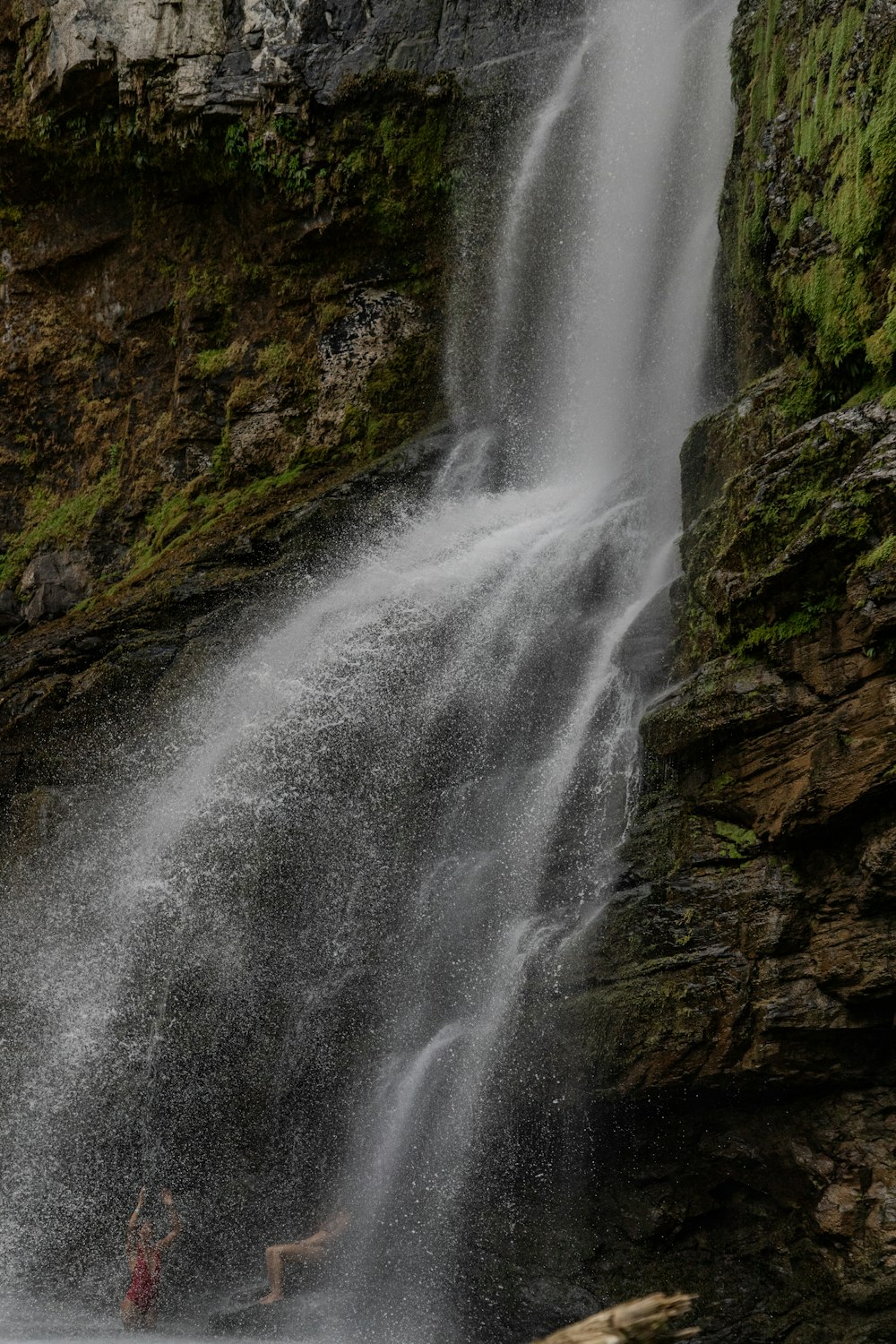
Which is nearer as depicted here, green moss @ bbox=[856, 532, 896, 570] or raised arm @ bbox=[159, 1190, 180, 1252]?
green moss @ bbox=[856, 532, 896, 570]

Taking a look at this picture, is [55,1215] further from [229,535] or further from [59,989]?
[229,535]

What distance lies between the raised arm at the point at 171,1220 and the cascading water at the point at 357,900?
0.68 feet

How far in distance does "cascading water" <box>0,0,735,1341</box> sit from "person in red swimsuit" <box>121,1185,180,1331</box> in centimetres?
46

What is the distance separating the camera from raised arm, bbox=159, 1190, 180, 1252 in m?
9.41

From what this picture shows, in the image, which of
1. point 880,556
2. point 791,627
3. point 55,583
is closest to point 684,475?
point 791,627

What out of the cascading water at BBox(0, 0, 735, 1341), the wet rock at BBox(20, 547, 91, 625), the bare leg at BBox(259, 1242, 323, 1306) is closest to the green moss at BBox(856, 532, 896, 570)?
the cascading water at BBox(0, 0, 735, 1341)

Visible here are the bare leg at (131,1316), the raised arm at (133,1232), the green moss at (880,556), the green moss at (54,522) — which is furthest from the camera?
Result: the green moss at (54,522)

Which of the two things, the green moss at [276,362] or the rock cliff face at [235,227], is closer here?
the rock cliff face at [235,227]

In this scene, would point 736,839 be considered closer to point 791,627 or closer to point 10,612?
point 791,627

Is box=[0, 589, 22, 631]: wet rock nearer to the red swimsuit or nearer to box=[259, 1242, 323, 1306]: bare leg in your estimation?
the red swimsuit

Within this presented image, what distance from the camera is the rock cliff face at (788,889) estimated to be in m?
7.69

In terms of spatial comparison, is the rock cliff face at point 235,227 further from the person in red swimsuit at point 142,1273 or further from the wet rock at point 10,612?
the person in red swimsuit at point 142,1273

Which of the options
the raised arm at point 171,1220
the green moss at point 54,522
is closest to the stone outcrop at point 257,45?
the green moss at point 54,522

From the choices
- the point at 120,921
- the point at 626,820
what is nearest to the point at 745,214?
the point at 626,820
